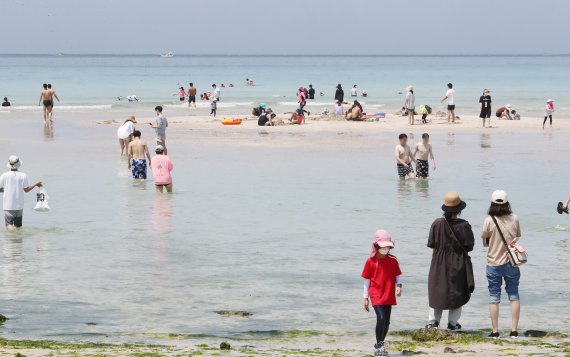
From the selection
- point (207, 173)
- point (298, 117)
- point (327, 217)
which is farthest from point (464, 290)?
point (298, 117)

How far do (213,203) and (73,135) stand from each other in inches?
808

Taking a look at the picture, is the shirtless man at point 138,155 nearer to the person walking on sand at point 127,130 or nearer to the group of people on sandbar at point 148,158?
the group of people on sandbar at point 148,158

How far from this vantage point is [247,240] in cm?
1947

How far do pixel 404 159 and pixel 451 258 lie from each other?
1529 centimetres

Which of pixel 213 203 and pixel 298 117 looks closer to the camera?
pixel 213 203

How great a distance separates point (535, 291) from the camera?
50.0 ft

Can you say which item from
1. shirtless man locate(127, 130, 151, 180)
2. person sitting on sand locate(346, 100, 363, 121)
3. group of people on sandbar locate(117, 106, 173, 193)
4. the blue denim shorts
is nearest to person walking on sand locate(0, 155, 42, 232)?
group of people on sandbar locate(117, 106, 173, 193)

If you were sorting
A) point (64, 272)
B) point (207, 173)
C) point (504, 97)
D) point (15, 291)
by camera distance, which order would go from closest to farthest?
point (15, 291)
point (64, 272)
point (207, 173)
point (504, 97)

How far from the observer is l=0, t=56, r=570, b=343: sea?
13.6m

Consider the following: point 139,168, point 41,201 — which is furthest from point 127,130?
point 41,201

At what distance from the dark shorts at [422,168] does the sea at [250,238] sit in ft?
1.38

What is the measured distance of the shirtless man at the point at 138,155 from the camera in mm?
26547

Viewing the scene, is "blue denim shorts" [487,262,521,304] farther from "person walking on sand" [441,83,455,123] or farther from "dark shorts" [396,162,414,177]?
"person walking on sand" [441,83,455,123]

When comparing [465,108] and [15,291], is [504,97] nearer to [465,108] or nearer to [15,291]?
[465,108]
